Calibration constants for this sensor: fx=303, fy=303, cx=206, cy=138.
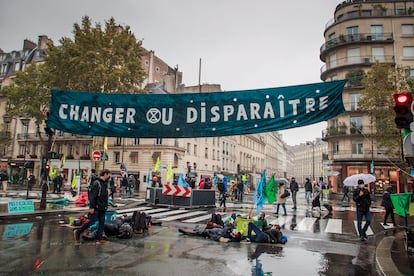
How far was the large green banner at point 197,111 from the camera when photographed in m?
5.76

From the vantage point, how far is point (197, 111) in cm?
646

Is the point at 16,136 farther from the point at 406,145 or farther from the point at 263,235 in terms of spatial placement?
the point at 406,145

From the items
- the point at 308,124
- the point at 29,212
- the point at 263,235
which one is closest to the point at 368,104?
the point at 263,235

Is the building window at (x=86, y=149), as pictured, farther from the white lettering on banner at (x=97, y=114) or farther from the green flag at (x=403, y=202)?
the green flag at (x=403, y=202)

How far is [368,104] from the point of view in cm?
2066

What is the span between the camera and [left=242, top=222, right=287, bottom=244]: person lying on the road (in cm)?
830

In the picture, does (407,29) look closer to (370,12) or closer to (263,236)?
(370,12)

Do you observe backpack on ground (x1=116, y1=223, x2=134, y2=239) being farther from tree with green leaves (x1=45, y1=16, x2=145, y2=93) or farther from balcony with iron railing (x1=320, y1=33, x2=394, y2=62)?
balcony with iron railing (x1=320, y1=33, x2=394, y2=62)

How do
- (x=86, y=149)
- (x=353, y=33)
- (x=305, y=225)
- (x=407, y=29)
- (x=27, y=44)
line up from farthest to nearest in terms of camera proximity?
(x=27, y=44) → (x=86, y=149) → (x=353, y=33) → (x=407, y=29) → (x=305, y=225)

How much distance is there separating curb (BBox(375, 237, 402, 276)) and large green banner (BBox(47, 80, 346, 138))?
3.03 m

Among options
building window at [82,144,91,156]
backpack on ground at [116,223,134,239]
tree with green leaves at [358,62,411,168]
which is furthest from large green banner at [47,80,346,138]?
building window at [82,144,91,156]

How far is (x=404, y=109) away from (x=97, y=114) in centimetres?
630

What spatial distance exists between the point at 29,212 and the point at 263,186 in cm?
920

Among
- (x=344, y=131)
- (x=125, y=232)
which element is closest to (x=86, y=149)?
(x=344, y=131)
